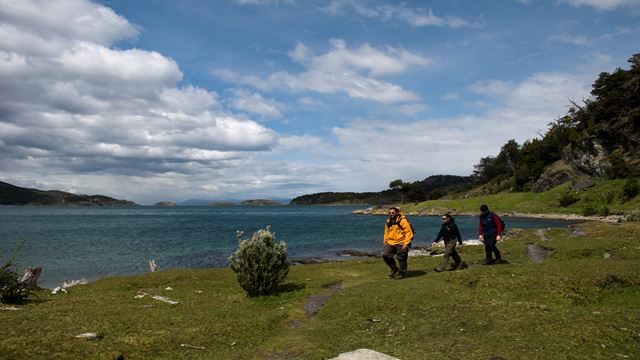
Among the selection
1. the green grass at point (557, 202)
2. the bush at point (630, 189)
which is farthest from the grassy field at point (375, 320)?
the bush at point (630, 189)

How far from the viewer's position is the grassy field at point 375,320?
1134 centimetres

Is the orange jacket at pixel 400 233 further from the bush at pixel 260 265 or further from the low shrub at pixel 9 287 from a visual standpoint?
the low shrub at pixel 9 287

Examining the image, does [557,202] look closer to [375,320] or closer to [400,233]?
[400,233]

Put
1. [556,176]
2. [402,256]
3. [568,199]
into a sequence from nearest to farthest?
[402,256]
[568,199]
[556,176]

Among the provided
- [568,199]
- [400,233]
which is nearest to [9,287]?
[400,233]

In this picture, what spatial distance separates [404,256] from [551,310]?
8.55m

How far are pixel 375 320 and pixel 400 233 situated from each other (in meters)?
7.67

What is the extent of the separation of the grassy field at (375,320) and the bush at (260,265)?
2.80 feet

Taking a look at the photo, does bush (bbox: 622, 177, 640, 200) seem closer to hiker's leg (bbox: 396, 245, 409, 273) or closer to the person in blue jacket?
the person in blue jacket

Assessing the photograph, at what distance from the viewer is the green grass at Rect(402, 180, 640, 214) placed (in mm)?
94569

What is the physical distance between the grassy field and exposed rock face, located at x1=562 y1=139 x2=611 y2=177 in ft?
402

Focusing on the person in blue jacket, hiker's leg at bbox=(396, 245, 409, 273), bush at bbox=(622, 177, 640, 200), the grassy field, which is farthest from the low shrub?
bush at bbox=(622, 177, 640, 200)

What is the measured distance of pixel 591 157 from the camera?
424 ft

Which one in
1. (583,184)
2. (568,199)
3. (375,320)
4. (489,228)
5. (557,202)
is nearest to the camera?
(375,320)
